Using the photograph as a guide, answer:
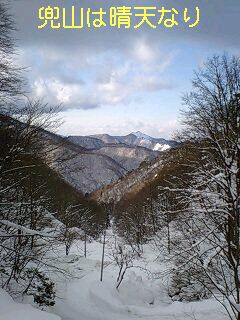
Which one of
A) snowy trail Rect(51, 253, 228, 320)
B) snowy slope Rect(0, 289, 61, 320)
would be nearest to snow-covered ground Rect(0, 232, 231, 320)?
snowy trail Rect(51, 253, 228, 320)

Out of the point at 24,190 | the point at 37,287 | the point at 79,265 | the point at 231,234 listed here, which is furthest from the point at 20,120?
the point at 79,265

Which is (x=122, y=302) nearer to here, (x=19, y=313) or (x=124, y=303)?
(x=124, y=303)

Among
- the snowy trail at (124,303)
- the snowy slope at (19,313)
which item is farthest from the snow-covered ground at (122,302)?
the snowy slope at (19,313)

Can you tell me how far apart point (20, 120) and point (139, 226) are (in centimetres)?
4522

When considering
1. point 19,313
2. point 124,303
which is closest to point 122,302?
point 124,303

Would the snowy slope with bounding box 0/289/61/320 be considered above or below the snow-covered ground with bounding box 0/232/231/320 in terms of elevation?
above

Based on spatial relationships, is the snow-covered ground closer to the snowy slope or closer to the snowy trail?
the snowy trail

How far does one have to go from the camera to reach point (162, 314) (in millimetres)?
19547

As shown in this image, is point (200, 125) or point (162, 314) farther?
point (162, 314)

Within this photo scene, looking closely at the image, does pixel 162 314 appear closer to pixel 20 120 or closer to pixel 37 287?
pixel 37 287

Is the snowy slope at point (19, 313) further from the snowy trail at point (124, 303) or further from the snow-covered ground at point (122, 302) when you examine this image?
the snowy trail at point (124, 303)

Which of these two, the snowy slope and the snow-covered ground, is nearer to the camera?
the snowy slope

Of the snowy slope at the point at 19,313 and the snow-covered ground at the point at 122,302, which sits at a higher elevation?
the snowy slope at the point at 19,313

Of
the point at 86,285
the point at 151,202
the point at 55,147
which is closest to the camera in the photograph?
the point at 55,147
